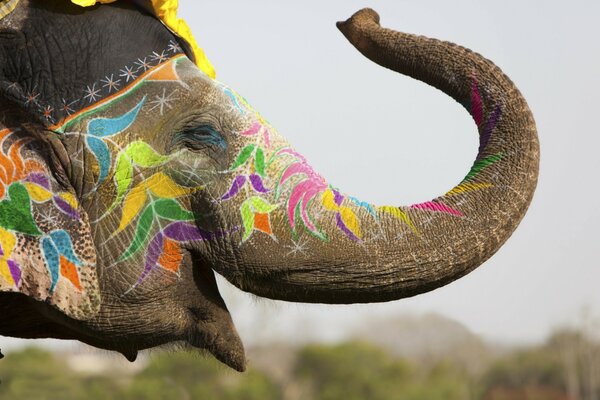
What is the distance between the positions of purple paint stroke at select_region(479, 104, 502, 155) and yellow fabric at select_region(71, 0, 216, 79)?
0.68 meters

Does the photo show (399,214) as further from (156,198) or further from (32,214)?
(32,214)

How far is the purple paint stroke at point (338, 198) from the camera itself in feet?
7.57

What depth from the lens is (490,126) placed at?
2.33 m

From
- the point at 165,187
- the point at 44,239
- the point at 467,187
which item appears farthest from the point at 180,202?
the point at 467,187

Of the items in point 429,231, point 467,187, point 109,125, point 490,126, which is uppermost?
point 490,126

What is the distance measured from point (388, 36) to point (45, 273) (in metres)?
0.85

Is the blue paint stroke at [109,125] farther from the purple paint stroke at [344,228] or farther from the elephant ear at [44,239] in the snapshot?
the purple paint stroke at [344,228]

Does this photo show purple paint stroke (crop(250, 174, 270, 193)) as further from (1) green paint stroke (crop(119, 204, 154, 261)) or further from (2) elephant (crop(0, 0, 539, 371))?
(1) green paint stroke (crop(119, 204, 154, 261))

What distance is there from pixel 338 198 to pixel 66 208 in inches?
20.8

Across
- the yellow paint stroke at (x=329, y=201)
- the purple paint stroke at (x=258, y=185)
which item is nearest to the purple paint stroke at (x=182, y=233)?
the purple paint stroke at (x=258, y=185)

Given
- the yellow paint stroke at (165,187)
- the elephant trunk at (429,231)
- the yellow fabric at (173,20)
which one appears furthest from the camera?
the yellow fabric at (173,20)

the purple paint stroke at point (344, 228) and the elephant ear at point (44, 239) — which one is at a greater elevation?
the purple paint stroke at point (344, 228)

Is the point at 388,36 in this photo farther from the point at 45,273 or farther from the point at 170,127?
the point at 45,273

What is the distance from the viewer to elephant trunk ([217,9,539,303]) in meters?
2.20
